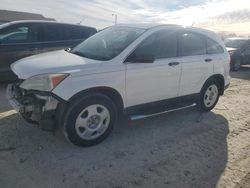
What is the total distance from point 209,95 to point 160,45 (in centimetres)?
188

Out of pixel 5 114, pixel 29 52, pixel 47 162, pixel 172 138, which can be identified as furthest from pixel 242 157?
pixel 29 52

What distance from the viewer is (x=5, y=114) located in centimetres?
557

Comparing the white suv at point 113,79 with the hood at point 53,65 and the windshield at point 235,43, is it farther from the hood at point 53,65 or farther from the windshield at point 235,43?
the windshield at point 235,43

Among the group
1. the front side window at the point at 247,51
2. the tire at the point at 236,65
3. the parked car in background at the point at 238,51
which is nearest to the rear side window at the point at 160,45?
the parked car in background at the point at 238,51

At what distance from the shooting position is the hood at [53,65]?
412 cm

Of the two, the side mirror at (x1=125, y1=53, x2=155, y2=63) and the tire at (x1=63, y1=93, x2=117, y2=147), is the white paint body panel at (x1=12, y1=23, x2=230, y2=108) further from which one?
the tire at (x1=63, y1=93, x2=117, y2=147)

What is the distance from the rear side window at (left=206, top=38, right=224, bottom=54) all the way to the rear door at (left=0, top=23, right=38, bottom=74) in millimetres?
4354

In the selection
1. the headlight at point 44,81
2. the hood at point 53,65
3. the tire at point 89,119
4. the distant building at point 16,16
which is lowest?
the tire at point 89,119

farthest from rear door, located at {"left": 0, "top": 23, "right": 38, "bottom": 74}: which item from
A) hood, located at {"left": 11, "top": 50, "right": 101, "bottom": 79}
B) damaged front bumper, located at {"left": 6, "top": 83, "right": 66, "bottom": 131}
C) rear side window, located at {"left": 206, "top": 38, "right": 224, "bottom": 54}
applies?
rear side window, located at {"left": 206, "top": 38, "right": 224, "bottom": 54}

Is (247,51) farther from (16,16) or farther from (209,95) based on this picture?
(16,16)

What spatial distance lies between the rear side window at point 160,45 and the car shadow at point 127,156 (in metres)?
1.33

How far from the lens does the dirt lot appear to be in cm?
363

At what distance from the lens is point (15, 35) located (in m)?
7.48

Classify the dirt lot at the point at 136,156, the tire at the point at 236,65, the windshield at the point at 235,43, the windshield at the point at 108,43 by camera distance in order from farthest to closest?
the windshield at the point at 235,43 → the tire at the point at 236,65 → the windshield at the point at 108,43 → the dirt lot at the point at 136,156
